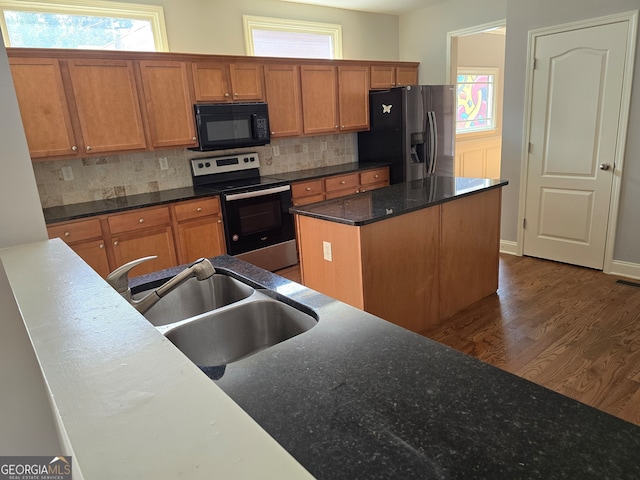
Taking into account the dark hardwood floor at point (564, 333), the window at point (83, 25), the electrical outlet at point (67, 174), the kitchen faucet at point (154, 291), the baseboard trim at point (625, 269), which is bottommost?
the dark hardwood floor at point (564, 333)

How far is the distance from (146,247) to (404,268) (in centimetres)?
210

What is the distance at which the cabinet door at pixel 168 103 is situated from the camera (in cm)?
354

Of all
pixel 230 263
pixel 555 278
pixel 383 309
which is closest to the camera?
pixel 230 263

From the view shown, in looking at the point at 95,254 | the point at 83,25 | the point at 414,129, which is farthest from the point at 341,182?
the point at 83,25

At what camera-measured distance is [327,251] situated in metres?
2.63

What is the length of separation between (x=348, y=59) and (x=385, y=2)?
0.72 metres

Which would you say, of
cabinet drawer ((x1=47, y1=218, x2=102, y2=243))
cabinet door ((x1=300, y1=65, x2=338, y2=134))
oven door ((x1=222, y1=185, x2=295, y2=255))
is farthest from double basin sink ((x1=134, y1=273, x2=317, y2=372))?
cabinet door ((x1=300, y1=65, x2=338, y2=134))

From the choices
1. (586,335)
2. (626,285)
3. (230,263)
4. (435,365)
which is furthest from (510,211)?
(435,365)

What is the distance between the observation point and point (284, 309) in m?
1.45

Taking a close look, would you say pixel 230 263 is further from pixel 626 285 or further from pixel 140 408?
pixel 626 285

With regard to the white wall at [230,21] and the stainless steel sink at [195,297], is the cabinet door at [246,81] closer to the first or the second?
the white wall at [230,21]

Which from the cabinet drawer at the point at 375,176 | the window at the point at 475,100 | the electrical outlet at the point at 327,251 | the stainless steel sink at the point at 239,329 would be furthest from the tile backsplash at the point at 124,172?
the window at the point at 475,100

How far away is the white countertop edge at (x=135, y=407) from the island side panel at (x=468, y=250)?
243 cm

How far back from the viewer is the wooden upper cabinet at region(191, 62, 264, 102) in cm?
378
